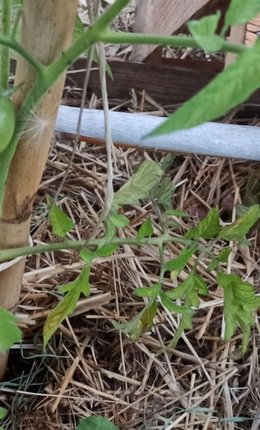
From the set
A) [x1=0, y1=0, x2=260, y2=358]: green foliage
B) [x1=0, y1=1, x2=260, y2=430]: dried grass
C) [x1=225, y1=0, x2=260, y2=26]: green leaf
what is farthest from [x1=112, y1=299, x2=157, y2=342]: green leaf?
[x1=225, y1=0, x2=260, y2=26]: green leaf

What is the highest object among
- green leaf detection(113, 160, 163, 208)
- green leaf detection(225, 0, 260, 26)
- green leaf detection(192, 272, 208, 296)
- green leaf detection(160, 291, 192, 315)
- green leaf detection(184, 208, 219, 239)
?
green leaf detection(225, 0, 260, 26)

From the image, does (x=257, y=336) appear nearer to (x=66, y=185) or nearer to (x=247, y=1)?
(x=66, y=185)

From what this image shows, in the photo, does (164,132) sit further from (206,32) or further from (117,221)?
(117,221)

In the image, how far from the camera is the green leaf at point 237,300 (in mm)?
754

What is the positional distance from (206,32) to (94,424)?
0.73 metres

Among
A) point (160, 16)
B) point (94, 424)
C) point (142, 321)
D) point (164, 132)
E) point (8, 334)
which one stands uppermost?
point (164, 132)

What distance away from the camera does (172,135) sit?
1.07 meters

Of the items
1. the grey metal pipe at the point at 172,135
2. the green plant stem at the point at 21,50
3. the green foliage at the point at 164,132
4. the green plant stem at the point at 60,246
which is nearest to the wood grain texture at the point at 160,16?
the grey metal pipe at the point at 172,135

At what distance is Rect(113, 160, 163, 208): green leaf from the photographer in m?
0.73

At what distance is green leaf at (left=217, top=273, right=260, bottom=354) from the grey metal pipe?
1.21ft

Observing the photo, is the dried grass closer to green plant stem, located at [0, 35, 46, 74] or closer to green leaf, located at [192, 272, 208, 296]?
green leaf, located at [192, 272, 208, 296]

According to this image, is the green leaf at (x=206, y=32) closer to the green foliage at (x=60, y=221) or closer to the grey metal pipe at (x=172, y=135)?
the green foliage at (x=60, y=221)

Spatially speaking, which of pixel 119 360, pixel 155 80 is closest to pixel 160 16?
pixel 155 80

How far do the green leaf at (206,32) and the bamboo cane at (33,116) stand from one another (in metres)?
0.26
